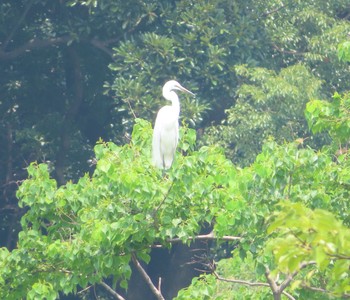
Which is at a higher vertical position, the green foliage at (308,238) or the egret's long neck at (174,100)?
the green foliage at (308,238)

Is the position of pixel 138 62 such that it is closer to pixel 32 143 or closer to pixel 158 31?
pixel 158 31

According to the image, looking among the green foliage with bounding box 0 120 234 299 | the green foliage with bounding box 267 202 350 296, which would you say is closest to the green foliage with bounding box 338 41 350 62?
the green foliage with bounding box 0 120 234 299

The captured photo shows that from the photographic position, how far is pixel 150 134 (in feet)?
25.4

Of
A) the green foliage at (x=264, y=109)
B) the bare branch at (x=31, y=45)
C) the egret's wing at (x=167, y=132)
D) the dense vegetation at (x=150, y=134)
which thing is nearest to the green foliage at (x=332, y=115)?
the dense vegetation at (x=150, y=134)

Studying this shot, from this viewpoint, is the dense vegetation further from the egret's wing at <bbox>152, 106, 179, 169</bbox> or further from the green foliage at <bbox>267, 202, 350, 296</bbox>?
the green foliage at <bbox>267, 202, 350, 296</bbox>

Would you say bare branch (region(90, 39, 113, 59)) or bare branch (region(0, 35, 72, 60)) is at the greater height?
bare branch (region(0, 35, 72, 60))

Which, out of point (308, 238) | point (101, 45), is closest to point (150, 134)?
point (308, 238)

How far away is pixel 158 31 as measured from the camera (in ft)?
44.5

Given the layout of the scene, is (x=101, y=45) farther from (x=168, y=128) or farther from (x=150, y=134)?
(x=150, y=134)

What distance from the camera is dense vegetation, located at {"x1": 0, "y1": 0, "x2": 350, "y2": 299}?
23.3 feet

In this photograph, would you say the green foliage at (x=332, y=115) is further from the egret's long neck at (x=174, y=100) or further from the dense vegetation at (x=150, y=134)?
the egret's long neck at (x=174, y=100)

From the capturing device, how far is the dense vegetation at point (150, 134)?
23.3ft

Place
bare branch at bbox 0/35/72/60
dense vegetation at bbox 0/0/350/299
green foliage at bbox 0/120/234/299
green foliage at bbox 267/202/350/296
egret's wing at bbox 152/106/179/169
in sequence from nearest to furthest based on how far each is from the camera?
green foliage at bbox 267/202/350/296
dense vegetation at bbox 0/0/350/299
green foliage at bbox 0/120/234/299
egret's wing at bbox 152/106/179/169
bare branch at bbox 0/35/72/60

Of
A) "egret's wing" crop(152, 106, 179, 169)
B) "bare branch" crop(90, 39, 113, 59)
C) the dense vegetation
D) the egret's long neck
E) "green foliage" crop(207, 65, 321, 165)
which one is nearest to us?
the dense vegetation
